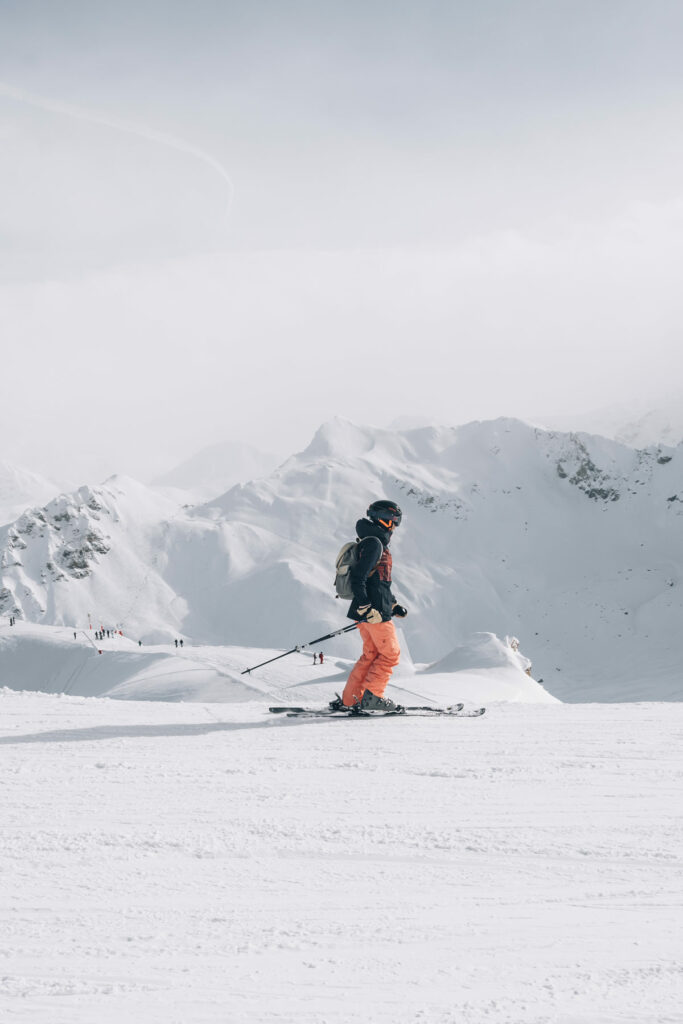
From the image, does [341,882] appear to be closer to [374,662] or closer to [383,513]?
Answer: [374,662]

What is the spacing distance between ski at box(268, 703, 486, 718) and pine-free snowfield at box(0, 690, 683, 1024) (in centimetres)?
167

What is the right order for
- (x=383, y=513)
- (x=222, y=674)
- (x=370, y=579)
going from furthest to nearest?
(x=222, y=674), (x=383, y=513), (x=370, y=579)

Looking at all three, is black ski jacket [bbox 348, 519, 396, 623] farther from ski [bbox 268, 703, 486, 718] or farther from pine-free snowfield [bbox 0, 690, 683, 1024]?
pine-free snowfield [bbox 0, 690, 683, 1024]

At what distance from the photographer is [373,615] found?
859cm

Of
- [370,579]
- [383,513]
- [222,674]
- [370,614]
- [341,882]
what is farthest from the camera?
[222,674]

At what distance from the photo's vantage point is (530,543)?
409 ft

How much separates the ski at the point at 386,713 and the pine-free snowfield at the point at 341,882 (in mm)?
1672

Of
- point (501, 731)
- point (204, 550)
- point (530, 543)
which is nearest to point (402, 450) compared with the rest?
point (530, 543)

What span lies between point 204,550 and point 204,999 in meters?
109

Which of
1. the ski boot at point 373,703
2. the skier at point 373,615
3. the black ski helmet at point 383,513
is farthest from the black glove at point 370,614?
the black ski helmet at point 383,513

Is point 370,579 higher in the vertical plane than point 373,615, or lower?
higher

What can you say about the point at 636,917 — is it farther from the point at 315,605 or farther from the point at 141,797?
the point at 315,605

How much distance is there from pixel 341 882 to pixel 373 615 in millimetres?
4791

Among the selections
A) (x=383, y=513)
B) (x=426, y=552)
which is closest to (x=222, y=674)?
(x=383, y=513)
